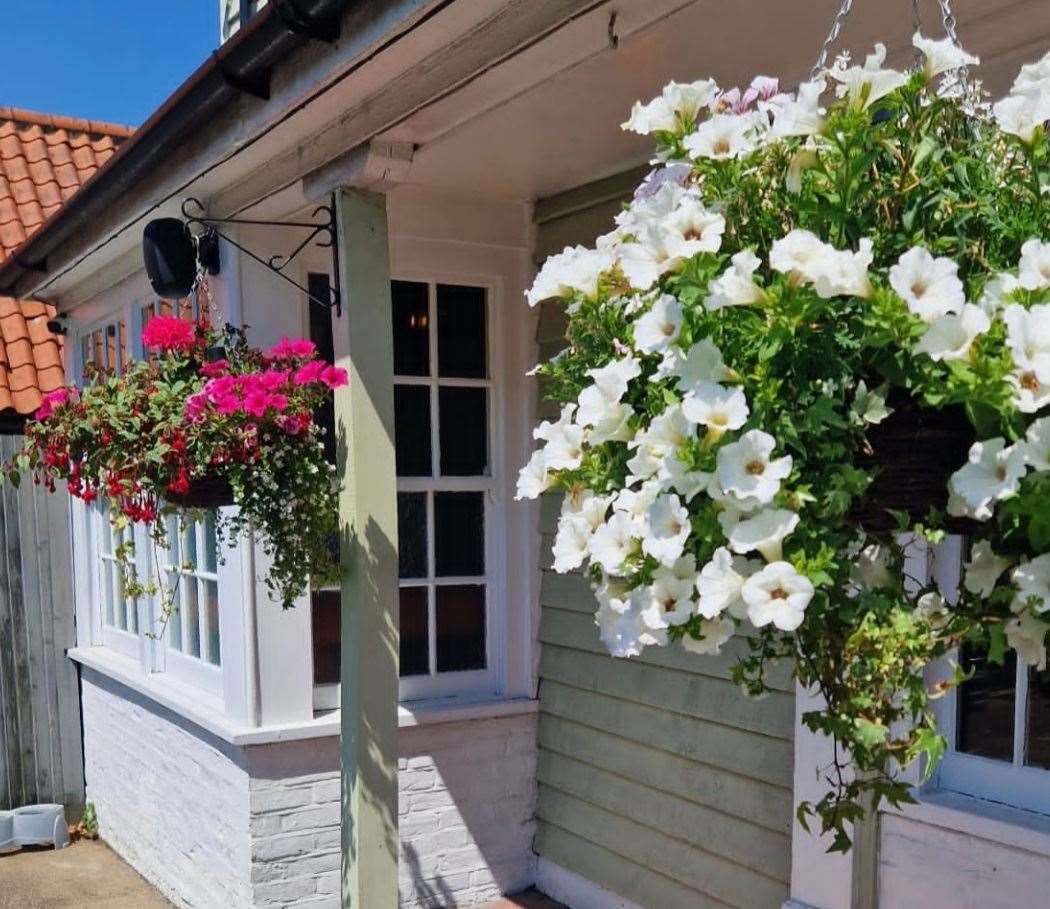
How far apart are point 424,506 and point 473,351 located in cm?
69

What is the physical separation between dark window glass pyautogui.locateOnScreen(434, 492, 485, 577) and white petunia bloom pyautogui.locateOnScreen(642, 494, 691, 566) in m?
3.14

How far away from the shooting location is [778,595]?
1117mm

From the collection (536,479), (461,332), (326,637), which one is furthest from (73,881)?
(536,479)

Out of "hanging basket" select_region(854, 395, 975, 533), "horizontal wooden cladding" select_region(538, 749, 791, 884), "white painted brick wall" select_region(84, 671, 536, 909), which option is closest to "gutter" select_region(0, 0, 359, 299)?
"hanging basket" select_region(854, 395, 975, 533)

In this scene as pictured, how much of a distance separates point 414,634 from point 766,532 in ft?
10.9

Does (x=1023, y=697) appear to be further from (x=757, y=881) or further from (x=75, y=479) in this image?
(x=75, y=479)

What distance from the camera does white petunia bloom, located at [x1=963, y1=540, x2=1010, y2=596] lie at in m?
1.17

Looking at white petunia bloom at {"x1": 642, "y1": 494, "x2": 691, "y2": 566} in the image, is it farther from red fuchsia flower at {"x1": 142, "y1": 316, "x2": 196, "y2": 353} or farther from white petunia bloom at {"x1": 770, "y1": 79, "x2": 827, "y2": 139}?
red fuchsia flower at {"x1": 142, "y1": 316, "x2": 196, "y2": 353}

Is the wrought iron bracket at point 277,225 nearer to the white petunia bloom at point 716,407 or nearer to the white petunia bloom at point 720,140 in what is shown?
the white petunia bloom at point 720,140

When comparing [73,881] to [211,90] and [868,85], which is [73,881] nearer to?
[211,90]

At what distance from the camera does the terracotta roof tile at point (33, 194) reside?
629 centimetres

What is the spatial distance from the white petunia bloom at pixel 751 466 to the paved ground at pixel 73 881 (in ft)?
15.1

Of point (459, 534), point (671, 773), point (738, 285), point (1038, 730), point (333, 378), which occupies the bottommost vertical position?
point (671, 773)

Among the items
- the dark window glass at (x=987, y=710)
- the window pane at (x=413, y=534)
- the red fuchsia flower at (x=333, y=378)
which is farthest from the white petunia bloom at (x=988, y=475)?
the window pane at (x=413, y=534)
